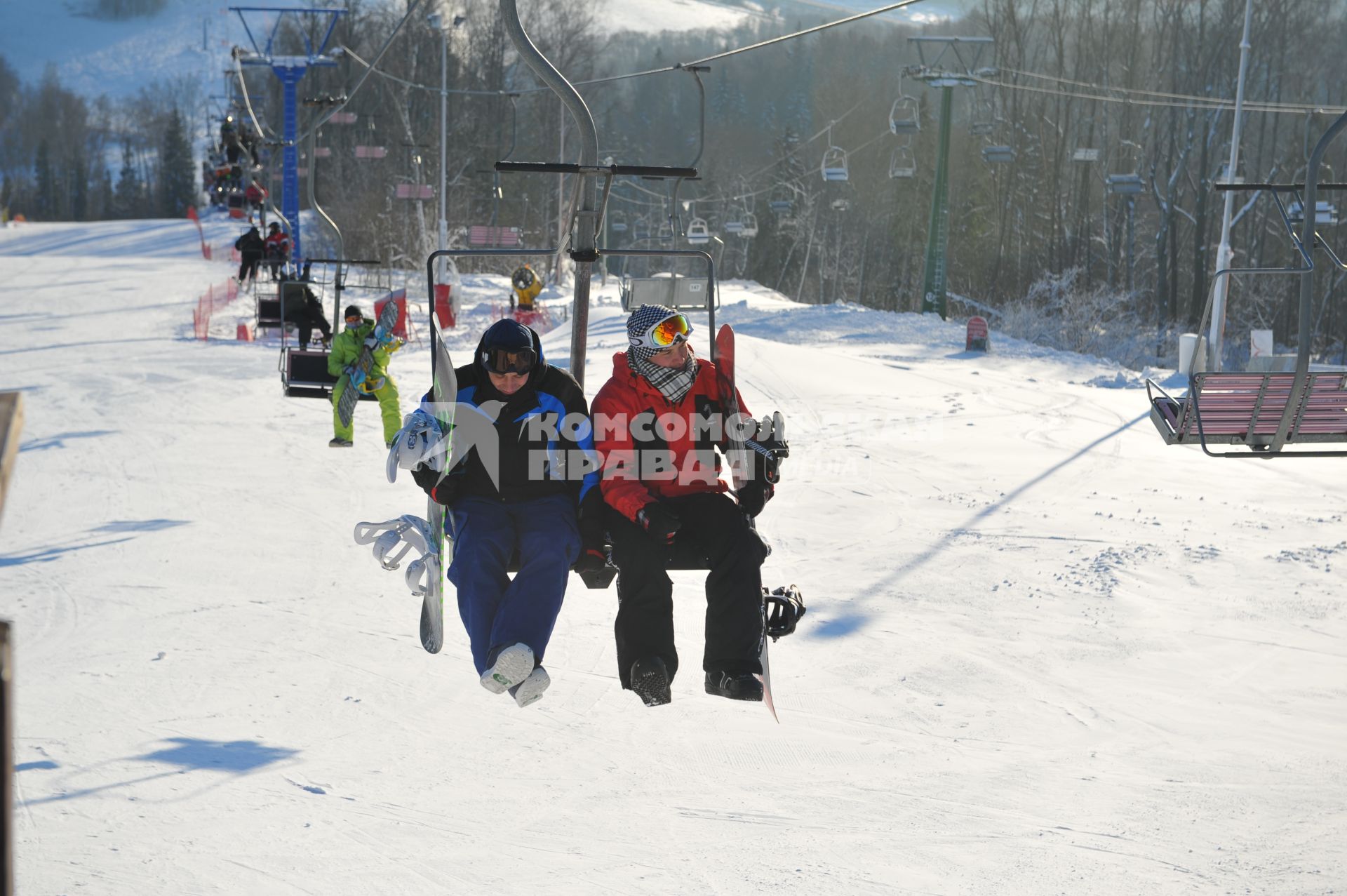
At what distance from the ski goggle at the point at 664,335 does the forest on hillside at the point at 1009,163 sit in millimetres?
21246

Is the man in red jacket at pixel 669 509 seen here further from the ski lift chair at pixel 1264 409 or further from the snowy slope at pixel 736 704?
the ski lift chair at pixel 1264 409

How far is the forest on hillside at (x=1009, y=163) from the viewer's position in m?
36.9

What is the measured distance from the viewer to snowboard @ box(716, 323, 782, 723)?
16.7 ft

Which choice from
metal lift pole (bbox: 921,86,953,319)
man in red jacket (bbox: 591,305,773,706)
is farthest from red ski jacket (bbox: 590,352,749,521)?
metal lift pole (bbox: 921,86,953,319)

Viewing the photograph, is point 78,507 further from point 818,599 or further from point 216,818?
point 818,599

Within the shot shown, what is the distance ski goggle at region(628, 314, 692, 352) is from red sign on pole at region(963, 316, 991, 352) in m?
19.3

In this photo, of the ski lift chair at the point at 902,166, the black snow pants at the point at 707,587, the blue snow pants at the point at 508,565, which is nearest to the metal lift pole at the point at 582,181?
the blue snow pants at the point at 508,565

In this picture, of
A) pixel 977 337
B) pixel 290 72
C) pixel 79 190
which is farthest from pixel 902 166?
pixel 79 190

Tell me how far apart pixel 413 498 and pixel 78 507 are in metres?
3.17

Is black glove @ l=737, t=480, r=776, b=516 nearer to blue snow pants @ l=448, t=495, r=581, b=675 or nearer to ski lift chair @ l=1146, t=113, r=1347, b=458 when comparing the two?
blue snow pants @ l=448, t=495, r=581, b=675

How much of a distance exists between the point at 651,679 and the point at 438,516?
1.13 meters

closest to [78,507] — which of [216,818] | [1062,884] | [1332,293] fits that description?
[216,818]

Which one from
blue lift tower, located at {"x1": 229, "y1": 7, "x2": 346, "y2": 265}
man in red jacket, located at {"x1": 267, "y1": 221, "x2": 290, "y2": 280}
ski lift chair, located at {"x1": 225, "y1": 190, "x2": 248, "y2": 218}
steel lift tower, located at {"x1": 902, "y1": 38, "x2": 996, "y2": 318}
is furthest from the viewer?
ski lift chair, located at {"x1": 225, "y1": 190, "x2": 248, "y2": 218}

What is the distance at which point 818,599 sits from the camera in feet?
33.0
